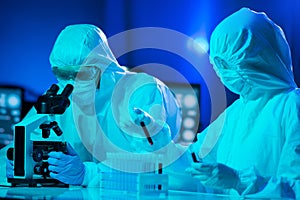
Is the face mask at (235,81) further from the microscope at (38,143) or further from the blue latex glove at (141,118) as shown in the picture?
the microscope at (38,143)

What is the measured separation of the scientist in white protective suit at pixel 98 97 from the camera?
2.86 metres

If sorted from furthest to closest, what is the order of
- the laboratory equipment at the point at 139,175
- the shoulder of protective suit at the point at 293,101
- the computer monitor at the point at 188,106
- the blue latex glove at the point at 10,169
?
the computer monitor at the point at 188,106 → the blue latex glove at the point at 10,169 → the shoulder of protective suit at the point at 293,101 → the laboratory equipment at the point at 139,175

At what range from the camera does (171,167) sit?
2379 mm

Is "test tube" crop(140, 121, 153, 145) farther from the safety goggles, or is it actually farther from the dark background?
the dark background

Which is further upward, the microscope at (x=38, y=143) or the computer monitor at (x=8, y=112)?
the computer monitor at (x=8, y=112)

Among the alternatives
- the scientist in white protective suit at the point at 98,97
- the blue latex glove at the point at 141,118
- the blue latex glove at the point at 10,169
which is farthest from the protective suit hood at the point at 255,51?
the blue latex glove at the point at 10,169

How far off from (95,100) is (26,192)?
0.96 meters

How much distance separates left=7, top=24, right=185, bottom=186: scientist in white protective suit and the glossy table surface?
555mm

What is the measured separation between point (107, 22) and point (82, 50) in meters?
2.82

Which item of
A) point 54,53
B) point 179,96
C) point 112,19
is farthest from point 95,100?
point 112,19

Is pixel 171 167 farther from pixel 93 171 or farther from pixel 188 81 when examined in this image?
pixel 188 81

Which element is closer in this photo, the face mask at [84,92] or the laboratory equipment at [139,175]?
the laboratory equipment at [139,175]

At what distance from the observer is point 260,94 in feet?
7.75

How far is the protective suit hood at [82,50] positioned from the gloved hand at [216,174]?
1077mm
